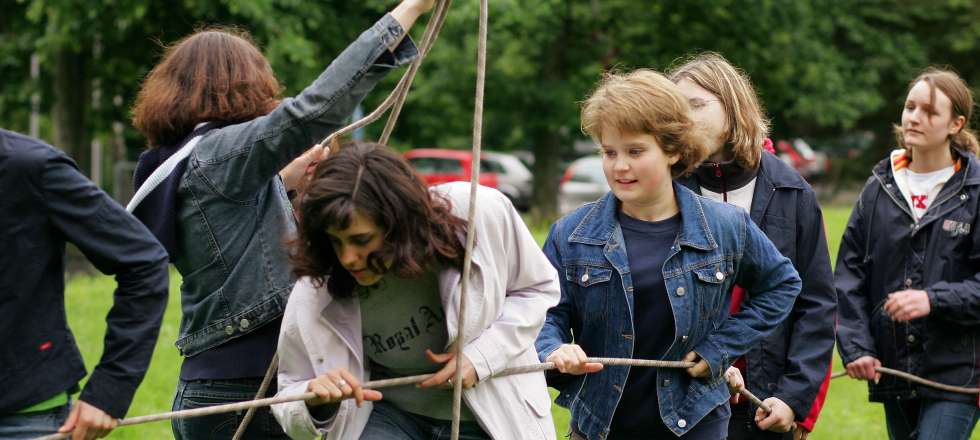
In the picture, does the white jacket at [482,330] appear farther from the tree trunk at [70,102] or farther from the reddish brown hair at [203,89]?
the tree trunk at [70,102]

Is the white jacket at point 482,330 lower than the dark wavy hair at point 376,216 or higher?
lower

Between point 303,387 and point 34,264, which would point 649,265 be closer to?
point 303,387

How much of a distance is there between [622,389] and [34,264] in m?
1.88

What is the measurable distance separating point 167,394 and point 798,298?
5336 millimetres

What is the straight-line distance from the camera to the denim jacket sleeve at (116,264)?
3318 millimetres

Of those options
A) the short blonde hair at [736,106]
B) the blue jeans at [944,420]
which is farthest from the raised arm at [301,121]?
the blue jeans at [944,420]

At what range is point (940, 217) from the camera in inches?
213

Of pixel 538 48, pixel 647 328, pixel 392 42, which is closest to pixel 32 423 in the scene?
pixel 392 42

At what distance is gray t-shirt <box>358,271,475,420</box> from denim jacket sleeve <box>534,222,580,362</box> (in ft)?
1.53

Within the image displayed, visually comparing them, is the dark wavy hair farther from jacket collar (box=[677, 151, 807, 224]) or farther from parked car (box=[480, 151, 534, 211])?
parked car (box=[480, 151, 534, 211])

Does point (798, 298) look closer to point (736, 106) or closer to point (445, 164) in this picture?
point (736, 106)

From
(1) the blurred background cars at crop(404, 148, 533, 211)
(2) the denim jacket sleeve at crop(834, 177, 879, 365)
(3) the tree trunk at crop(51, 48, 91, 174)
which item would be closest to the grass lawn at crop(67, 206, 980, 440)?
(2) the denim jacket sleeve at crop(834, 177, 879, 365)

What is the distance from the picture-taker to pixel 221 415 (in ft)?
13.0

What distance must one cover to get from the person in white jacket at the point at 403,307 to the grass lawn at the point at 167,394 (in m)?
4.02
